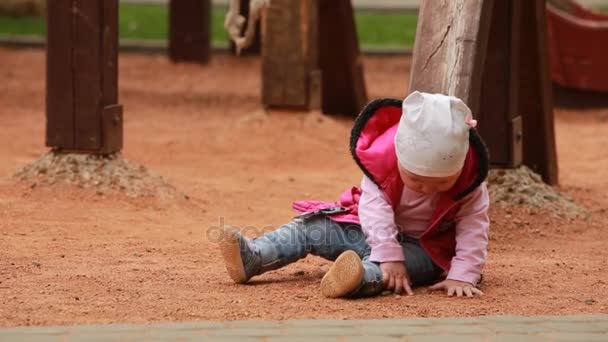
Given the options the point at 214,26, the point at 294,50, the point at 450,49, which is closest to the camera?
A: the point at 450,49

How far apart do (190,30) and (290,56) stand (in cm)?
441

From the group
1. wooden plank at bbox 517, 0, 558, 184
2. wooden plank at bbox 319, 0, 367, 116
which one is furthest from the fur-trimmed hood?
wooden plank at bbox 319, 0, 367, 116

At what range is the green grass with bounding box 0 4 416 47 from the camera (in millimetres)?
16062

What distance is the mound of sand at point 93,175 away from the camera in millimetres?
6676

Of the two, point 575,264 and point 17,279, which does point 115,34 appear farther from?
point 575,264

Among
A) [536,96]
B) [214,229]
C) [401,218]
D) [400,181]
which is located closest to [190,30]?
[536,96]

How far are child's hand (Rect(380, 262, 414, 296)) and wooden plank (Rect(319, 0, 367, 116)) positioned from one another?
5582mm

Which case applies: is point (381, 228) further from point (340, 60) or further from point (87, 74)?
point (340, 60)

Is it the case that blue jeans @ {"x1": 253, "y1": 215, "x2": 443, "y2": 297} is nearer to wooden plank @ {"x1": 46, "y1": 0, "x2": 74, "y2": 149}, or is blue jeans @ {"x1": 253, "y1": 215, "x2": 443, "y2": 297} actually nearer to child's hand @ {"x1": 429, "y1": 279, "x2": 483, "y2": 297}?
child's hand @ {"x1": 429, "y1": 279, "x2": 483, "y2": 297}

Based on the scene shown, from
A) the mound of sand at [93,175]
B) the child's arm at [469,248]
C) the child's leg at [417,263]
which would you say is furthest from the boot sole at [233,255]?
the mound of sand at [93,175]

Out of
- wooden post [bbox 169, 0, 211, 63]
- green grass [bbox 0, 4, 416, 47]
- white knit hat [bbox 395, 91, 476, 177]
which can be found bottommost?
green grass [bbox 0, 4, 416, 47]

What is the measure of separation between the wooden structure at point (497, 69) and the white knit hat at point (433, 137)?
3.18 ft

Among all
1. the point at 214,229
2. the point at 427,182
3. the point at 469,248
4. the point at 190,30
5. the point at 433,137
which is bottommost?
the point at 190,30

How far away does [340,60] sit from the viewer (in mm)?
10172
